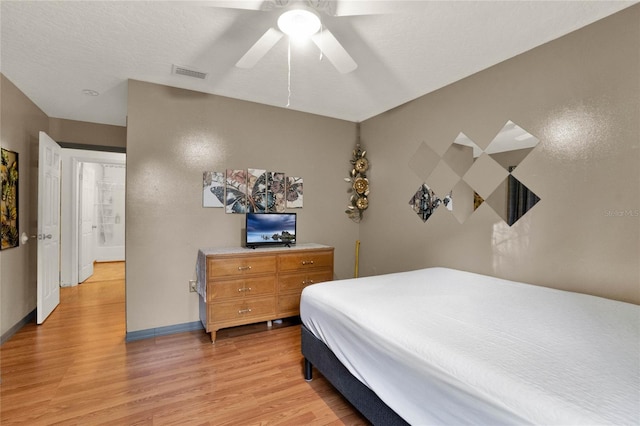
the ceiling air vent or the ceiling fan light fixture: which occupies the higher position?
the ceiling air vent

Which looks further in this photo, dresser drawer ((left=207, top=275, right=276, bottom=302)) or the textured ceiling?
dresser drawer ((left=207, top=275, right=276, bottom=302))

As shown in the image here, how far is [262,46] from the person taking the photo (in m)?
1.92

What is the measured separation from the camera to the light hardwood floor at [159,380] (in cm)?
193

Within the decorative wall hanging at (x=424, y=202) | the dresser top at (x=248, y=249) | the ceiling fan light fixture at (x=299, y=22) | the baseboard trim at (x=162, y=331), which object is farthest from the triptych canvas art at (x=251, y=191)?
the ceiling fan light fixture at (x=299, y=22)

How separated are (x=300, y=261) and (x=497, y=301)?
2029 millimetres

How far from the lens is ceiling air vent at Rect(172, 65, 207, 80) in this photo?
280cm

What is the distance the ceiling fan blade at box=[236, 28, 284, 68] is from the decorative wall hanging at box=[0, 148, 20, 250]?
267cm

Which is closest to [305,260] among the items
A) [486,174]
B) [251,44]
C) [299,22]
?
[486,174]

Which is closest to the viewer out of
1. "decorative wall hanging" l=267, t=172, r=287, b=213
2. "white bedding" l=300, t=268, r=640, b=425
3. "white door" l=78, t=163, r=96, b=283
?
"white bedding" l=300, t=268, r=640, b=425

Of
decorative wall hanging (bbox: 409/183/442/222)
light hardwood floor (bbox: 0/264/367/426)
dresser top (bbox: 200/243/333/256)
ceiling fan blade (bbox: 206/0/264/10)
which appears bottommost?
light hardwood floor (bbox: 0/264/367/426)

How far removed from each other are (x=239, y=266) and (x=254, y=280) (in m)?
0.23

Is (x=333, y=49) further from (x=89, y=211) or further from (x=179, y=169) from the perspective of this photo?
(x=89, y=211)

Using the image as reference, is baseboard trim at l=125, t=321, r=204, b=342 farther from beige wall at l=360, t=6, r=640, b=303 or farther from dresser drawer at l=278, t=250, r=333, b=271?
beige wall at l=360, t=6, r=640, b=303

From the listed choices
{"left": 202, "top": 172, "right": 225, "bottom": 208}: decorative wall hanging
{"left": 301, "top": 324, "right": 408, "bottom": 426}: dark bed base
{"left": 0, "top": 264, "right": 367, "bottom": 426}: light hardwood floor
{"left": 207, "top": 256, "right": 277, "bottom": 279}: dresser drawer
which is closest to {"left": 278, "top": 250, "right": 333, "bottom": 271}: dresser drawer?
{"left": 207, "top": 256, "right": 277, "bottom": 279}: dresser drawer
